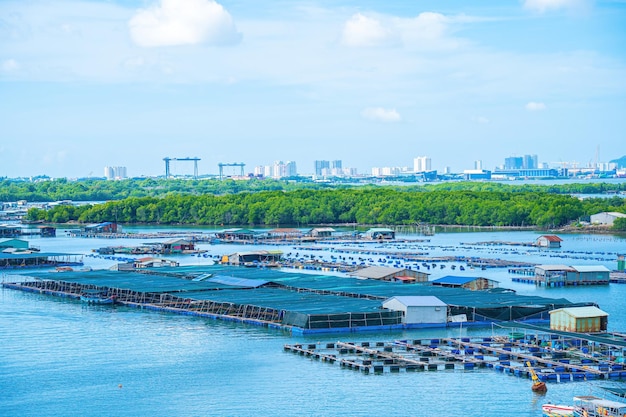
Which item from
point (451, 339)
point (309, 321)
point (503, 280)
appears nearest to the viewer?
point (451, 339)

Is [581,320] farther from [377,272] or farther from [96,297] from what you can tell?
[96,297]

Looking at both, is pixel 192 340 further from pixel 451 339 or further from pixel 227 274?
pixel 227 274

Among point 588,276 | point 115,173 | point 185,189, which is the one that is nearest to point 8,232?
point 588,276

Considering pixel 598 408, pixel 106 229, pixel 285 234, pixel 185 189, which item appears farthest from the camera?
→ pixel 185 189

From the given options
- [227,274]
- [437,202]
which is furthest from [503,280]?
[437,202]

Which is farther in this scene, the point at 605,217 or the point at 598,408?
the point at 605,217

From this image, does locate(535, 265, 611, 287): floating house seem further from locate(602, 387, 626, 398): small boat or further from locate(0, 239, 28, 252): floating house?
locate(0, 239, 28, 252): floating house
